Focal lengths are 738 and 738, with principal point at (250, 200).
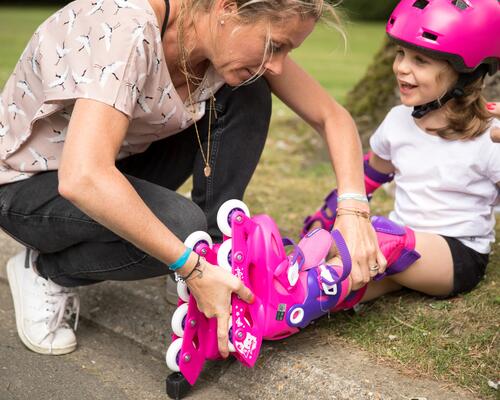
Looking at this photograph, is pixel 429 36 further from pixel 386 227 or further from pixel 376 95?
pixel 376 95

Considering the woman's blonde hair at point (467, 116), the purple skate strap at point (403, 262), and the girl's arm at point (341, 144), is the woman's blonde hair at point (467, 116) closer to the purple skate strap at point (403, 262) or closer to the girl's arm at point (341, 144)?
the girl's arm at point (341, 144)

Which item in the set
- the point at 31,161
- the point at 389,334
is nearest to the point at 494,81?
the point at 389,334

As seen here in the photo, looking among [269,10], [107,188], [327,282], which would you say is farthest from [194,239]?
[269,10]

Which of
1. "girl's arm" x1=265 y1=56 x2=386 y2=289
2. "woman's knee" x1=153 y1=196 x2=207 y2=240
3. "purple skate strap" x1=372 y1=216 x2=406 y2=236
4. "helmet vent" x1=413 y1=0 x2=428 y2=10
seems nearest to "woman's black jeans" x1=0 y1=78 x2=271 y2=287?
"woman's knee" x1=153 y1=196 x2=207 y2=240

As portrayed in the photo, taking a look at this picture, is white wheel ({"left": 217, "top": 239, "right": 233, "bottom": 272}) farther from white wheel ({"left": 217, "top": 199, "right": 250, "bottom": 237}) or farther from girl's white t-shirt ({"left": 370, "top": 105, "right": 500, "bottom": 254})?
girl's white t-shirt ({"left": 370, "top": 105, "right": 500, "bottom": 254})

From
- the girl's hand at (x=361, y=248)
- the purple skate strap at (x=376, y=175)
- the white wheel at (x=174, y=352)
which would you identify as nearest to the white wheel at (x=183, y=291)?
the white wheel at (x=174, y=352)

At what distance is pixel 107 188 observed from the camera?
1.93 meters

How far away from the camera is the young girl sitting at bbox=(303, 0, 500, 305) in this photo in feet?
8.43

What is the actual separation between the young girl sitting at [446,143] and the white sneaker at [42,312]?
1037 millimetres

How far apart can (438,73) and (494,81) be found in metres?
1.47

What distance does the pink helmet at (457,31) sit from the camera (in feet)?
8.36

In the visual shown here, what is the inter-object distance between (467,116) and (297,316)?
99 centimetres

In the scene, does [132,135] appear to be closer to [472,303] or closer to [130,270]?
[130,270]

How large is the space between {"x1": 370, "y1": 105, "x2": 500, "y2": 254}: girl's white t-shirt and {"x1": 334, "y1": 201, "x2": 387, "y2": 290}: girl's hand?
40cm
